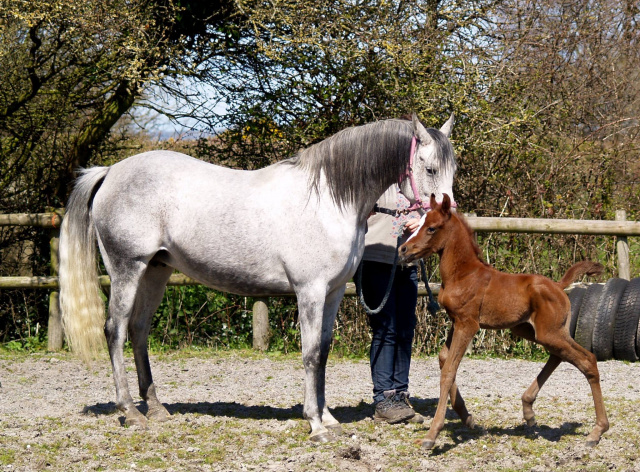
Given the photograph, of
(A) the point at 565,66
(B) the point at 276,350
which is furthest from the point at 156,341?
(A) the point at 565,66

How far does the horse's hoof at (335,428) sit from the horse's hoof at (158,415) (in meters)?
1.08

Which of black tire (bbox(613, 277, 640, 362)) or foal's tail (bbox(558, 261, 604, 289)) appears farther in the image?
black tire (bbox(613, 277, 640, 362))

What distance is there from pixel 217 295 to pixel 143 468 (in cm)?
411

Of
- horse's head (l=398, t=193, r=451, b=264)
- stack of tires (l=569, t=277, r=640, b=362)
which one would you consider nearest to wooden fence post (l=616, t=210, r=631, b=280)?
stack of tires (l=569, t=277, r=640, b=362)

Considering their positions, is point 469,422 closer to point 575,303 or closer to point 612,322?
point 612,322

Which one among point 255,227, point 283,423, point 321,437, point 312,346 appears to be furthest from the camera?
point 283,423

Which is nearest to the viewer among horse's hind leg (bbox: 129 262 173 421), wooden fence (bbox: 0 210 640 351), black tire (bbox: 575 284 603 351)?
horse's hind leg (bbox: 129 262 173 421)

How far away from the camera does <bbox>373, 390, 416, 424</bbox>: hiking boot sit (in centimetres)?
457

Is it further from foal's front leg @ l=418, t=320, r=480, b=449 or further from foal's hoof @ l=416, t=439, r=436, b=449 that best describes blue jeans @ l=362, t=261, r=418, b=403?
foal's hoof @ l=416, t=439, r=436, b=449

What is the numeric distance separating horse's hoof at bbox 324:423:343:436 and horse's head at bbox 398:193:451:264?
111cm

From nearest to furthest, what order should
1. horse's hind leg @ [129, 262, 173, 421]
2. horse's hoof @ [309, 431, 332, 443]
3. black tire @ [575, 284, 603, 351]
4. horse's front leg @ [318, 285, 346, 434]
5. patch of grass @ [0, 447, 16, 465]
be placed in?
patch of grass @ [0, 447, 16, 465], horse's hoof @ [309, 431, 332, 443], horse's front leg @ [318, 285, 346, 434], horse's hind leg @ [129, 262, 173, 421], black tire @ [575, 284, 603, 351]

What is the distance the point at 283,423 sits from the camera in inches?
181

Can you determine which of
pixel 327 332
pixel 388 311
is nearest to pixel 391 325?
pixel 388 311

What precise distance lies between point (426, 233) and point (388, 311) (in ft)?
2.80
